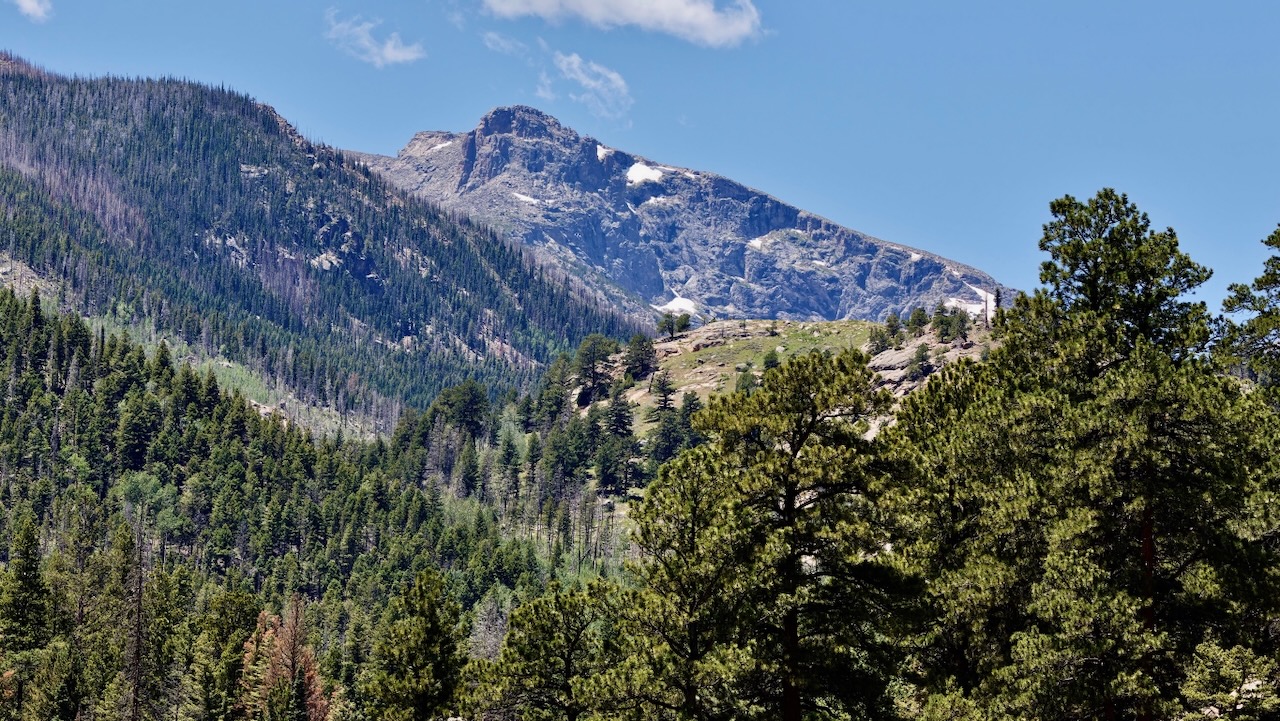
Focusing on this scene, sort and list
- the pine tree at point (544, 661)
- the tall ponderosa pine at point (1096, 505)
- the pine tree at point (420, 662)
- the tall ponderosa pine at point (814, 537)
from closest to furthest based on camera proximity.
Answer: the tall ponderosa pine at point (1096, 505) < the tall ponderosa pine at point (814, 537) < the pine tree at point (544, 661) < the pine tree at point (420, 662)

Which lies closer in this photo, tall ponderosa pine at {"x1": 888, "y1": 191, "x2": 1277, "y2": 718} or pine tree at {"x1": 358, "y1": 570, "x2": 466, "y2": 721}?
tall ponderosa pine at {"x1": 888, "y1": 191, "x2": 1277, "y2": 718}

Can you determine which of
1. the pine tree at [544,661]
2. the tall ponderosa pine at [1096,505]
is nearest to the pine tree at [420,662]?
the pine tree at [544,661]

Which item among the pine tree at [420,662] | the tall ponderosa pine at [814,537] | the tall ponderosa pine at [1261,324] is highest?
the tall ponderosa pine at [1261,324]

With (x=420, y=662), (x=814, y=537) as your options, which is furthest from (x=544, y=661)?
(x=814, y=537)

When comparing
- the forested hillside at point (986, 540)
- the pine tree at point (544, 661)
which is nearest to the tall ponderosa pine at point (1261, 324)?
the forested hillside at point (986, 540)

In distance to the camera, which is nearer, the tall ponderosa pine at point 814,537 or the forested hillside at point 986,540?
the forested hillside at point 986,540

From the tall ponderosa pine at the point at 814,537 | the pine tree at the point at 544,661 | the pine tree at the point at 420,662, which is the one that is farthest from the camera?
the pine tree at the point at 420,662

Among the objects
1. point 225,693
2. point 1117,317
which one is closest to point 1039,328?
point 1117,317

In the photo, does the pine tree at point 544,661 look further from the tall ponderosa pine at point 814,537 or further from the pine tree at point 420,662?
the pine tree at point 420,662

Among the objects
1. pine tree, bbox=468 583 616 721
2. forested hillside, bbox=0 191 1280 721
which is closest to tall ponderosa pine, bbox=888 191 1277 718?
forested hillside, bbox=0 191 1280 721

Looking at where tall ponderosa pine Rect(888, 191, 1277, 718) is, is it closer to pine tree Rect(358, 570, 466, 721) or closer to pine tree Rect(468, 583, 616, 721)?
pine tree Rect(468, 583, 616, 721)

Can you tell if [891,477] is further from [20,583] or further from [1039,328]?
[20,583]

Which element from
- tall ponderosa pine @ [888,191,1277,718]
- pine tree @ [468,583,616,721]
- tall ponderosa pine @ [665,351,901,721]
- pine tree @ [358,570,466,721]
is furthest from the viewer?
pine tree @ [358,570,466,721]

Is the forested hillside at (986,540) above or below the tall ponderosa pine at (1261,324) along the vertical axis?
below
